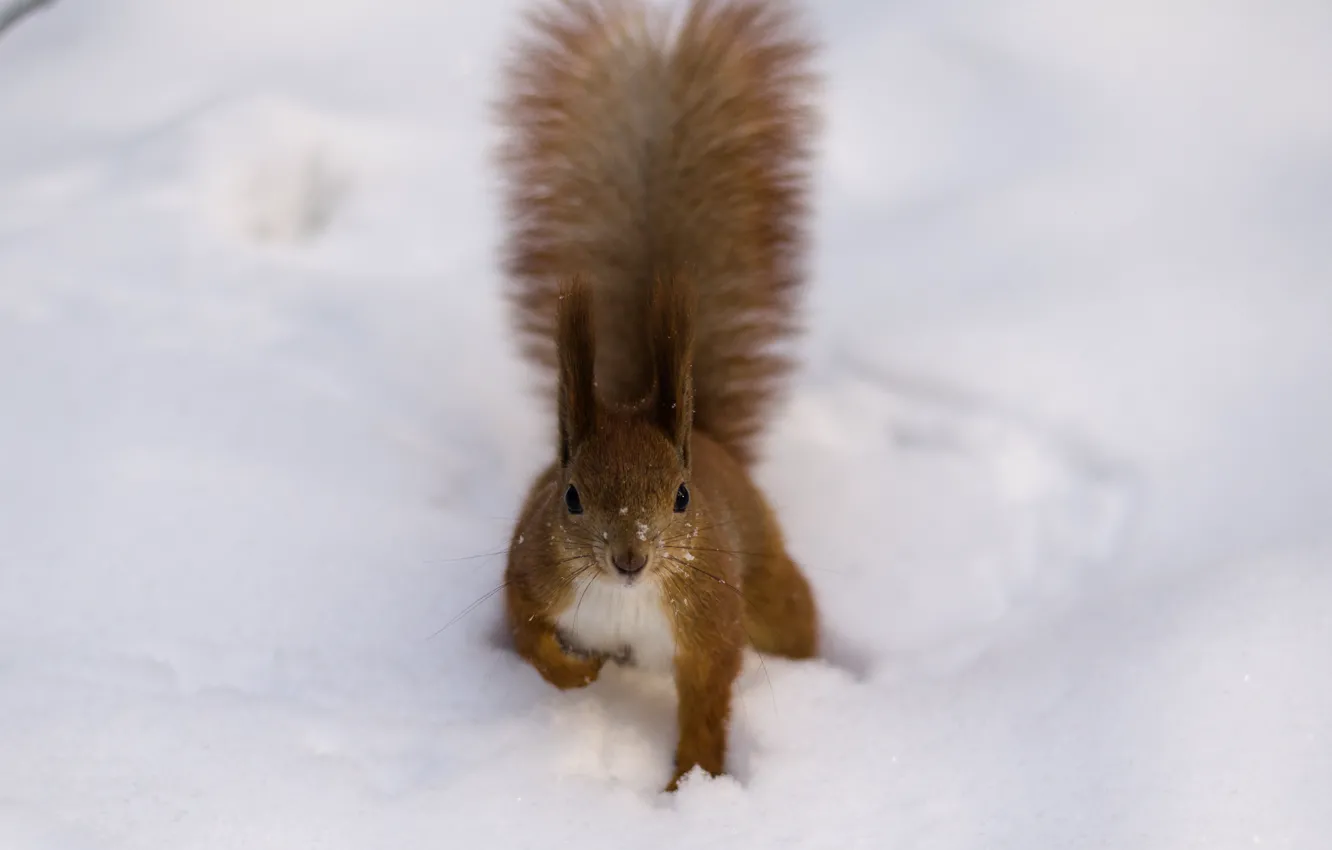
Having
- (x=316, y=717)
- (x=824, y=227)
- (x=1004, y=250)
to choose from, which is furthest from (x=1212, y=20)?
(x=316, y=717)

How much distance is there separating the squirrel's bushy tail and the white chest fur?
0.51m

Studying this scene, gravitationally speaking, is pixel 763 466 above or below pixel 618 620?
below

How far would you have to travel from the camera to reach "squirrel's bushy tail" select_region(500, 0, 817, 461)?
233 centimetres

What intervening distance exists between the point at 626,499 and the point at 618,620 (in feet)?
0.83

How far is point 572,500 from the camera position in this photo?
1.79 meters

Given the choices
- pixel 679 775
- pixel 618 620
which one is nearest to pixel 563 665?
pixel 618 620

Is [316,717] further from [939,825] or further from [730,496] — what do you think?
[939,825]

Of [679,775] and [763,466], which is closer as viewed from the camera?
[679,775]

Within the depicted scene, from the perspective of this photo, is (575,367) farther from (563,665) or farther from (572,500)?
(563,665)

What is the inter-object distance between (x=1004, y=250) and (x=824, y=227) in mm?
467

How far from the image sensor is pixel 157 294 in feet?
9.56

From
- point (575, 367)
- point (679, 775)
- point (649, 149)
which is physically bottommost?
point (679, 775)

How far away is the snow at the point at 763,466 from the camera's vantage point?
174 centimetres

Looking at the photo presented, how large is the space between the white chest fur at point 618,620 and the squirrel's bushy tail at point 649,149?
0.51 meters
